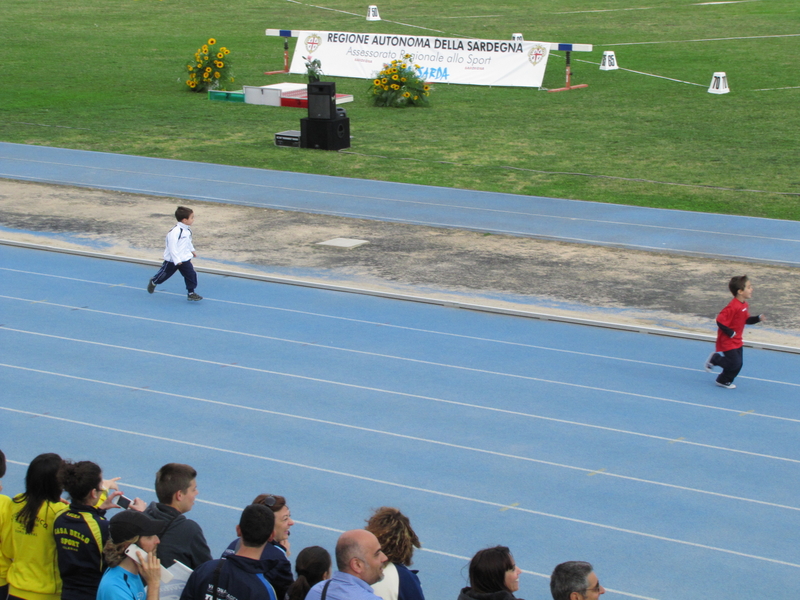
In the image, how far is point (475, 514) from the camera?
23.4ft

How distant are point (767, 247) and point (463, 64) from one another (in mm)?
17625

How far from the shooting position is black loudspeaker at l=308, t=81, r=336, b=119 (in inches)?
822

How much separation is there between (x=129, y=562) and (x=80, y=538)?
0.43 m

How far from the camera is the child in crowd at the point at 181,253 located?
11.7 metres

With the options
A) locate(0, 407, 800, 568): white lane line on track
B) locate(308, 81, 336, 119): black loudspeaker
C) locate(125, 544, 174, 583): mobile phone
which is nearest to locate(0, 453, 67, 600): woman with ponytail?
locate(125, 544, 174, 583): mobile phone

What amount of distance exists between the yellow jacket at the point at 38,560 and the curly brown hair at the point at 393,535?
62.2 inches

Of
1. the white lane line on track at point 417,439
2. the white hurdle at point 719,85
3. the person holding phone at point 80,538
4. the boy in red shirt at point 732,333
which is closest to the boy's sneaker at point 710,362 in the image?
the boy in red shirt at point 732,333

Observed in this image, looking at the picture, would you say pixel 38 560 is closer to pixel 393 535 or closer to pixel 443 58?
pixel 393 535

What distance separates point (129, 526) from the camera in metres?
4.44

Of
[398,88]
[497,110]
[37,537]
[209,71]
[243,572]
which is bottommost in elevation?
[37,537]

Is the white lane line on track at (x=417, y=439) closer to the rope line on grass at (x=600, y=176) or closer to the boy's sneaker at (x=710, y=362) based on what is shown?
the boy's sneaker at (x=710, y=362)

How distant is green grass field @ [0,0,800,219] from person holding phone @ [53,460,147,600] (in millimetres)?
13505

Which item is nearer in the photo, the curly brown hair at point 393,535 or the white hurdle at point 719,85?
the curly brown hair at point 393,535

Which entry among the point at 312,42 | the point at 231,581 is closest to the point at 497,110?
the point at 312,42
